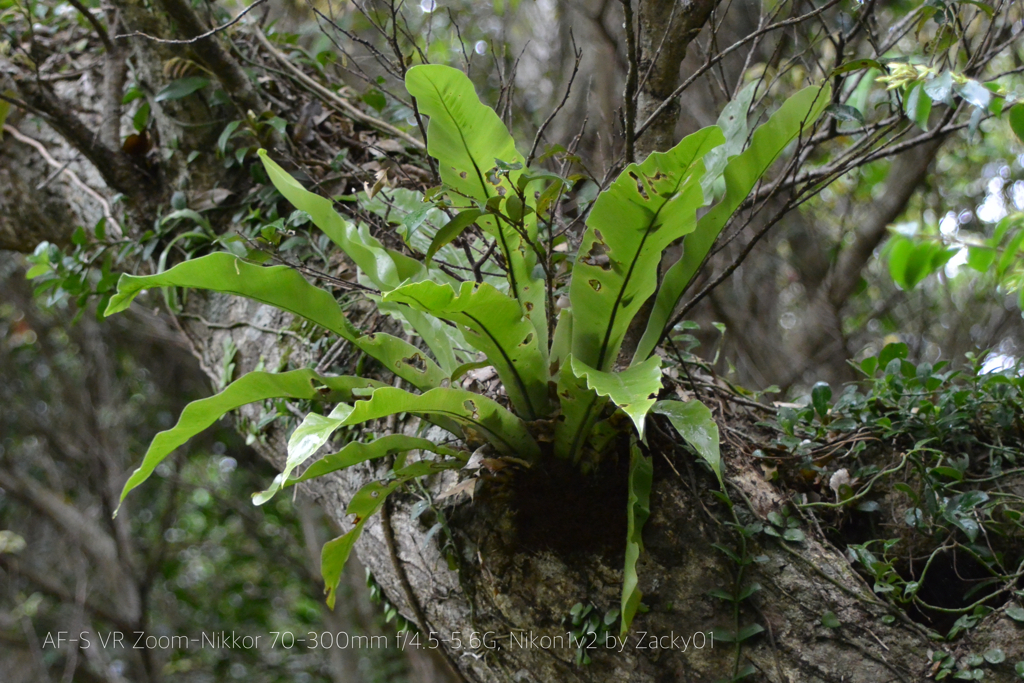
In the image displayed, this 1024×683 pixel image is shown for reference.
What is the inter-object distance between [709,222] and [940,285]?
12.3 ft

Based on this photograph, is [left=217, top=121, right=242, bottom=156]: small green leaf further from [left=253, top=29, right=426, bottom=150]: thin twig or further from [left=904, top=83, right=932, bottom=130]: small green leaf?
[left=904, top=83, right=932, bottom=130]: small green leaf

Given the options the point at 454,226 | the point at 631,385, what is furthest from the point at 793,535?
the point at 454,226

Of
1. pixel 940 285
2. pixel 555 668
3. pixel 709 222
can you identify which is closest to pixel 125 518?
pixel 555 668

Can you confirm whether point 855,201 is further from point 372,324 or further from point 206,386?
point 206,386

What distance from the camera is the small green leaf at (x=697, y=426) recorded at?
2.99ft

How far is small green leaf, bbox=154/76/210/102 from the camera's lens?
1.72m

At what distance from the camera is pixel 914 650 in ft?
3.21

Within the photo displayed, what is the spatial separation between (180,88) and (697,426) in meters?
1.53

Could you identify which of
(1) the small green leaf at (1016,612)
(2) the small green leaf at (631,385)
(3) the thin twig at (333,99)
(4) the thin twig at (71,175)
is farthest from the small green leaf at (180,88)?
(1) the small green leaf at (1016,612)

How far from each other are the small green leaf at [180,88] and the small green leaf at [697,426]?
1.43m

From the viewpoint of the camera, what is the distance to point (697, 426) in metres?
0.96

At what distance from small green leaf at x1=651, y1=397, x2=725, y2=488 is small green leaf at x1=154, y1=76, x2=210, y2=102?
4.70 feet

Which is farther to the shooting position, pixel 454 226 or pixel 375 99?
pixel 375 99

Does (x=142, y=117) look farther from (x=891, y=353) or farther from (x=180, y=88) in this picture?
(x=891, y=353)
